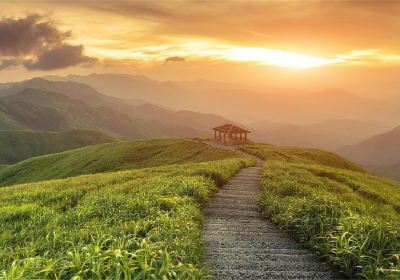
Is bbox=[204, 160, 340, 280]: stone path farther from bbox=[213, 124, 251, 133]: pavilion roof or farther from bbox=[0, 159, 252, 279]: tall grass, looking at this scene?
bbox=[213, 124, 251, 133]: pavilion roof

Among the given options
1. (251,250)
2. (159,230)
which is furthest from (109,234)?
(251,250)

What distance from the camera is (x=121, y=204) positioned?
1895cm

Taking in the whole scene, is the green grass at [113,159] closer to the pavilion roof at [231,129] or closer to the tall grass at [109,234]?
the pavilion roof at [231,129]

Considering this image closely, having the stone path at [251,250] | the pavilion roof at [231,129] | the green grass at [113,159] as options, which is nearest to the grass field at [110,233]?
the stone path at [251,250]

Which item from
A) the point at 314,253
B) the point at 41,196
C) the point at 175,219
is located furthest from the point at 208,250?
the point at 41,196

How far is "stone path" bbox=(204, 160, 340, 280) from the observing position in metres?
10.9

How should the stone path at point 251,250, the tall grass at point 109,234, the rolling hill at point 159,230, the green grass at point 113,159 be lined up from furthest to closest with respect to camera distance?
the green grass at point 113,159 → the stone path at point 251,250 → the rolling hill at point 159,230 → the tall grass at point 109,234

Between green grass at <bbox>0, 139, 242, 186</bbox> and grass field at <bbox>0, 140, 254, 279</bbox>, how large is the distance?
1327 inches

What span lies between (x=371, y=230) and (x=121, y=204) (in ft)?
38.4

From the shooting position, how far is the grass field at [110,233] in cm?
859

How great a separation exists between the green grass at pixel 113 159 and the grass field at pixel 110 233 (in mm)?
33716

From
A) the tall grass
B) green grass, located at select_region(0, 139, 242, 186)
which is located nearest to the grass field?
the tall grass

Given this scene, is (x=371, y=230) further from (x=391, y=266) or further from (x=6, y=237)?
(x=6, y=237)

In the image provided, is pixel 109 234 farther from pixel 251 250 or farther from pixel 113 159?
pixel 113 159
